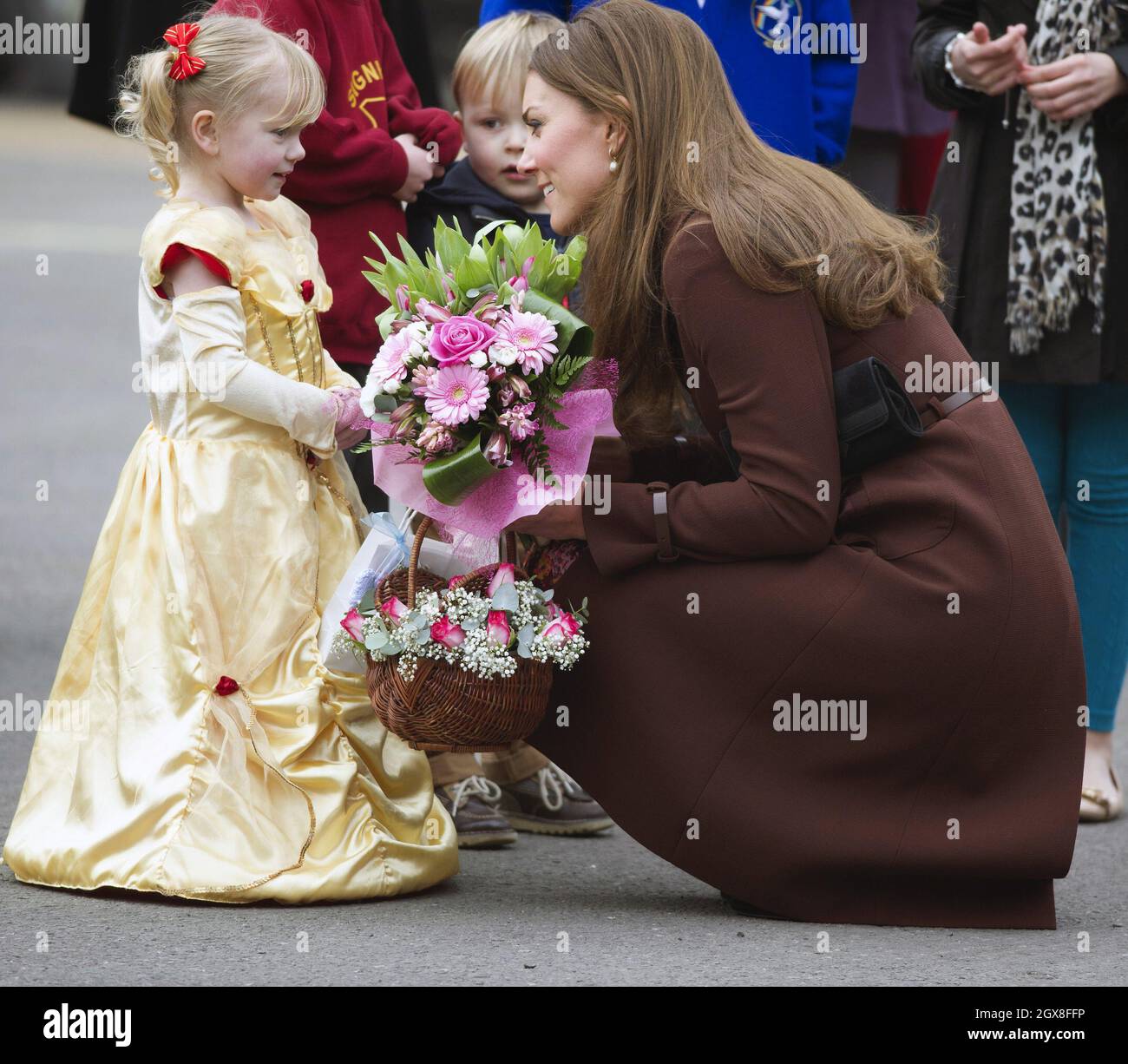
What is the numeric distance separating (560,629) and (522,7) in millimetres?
1979

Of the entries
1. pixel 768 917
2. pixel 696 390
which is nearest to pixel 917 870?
pixel 768 917

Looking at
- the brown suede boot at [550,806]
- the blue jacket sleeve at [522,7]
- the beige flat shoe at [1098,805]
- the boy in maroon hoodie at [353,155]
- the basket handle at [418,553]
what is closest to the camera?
the basket handle at [418,553]

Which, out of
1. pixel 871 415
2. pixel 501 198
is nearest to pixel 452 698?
pixel 871 415

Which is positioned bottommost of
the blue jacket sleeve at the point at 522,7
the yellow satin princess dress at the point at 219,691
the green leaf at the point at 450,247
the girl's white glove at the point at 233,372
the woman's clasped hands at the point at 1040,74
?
the yellow satin princess dress at the point at 219,691

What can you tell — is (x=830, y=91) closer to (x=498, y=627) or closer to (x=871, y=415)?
(x=871, y=415)

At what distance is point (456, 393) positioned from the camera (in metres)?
2.97

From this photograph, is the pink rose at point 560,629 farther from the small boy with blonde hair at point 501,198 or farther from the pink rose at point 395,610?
the small boy with blonde hair at point 501,198

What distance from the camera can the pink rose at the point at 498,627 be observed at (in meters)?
2.97

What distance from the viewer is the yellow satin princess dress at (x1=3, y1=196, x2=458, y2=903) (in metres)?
3.19

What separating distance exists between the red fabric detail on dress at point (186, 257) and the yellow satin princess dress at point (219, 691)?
0.04 ft

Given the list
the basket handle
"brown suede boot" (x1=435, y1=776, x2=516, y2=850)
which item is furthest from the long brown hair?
"brown suede boot" (x1=435, y1=776, x2=516, y2=850)

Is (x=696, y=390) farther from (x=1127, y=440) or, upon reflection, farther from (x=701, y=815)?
(x=1127, y=440)

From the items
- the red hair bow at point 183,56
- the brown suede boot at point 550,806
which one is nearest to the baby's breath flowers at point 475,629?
the brown suede boot at point 550,806

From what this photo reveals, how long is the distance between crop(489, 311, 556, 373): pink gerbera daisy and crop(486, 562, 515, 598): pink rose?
1.15ft
